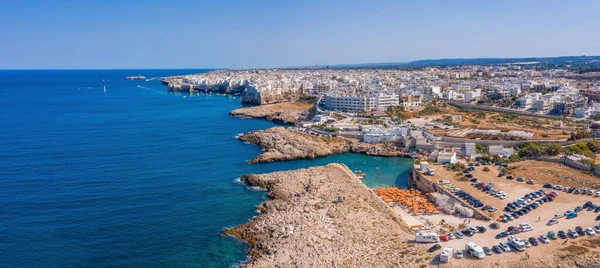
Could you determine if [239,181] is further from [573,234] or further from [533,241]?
[573,234]

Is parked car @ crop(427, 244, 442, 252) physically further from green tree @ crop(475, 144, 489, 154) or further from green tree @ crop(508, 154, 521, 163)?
green tree @ crop(475, 144, 489, 154)

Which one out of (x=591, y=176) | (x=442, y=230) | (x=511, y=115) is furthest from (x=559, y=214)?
(x=511, y=115)

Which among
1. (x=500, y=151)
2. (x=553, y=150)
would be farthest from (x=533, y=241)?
(x=500, y=151)

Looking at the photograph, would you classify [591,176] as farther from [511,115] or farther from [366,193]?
[511,115]

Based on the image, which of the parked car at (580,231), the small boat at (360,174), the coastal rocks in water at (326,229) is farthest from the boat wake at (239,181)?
the parked car at (580,231)

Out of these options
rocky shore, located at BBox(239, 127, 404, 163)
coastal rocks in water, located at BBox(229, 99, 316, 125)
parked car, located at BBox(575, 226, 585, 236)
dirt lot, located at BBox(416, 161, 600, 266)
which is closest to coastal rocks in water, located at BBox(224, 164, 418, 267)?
dirt lot, located at BBox(416, 161, 600, 266)
